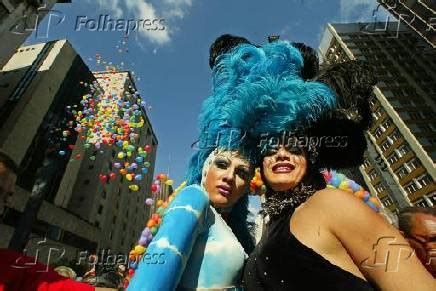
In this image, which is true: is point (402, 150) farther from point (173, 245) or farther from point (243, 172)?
point (173, 245)

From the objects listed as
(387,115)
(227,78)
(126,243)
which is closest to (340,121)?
(227,78)

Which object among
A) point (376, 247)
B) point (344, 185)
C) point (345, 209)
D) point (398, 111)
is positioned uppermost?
point (398, 111)

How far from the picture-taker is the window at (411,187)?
29.6 meters

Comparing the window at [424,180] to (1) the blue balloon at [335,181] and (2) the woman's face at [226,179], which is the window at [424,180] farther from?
(2) the woman's face at [226,179]

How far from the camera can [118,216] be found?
45.0 m

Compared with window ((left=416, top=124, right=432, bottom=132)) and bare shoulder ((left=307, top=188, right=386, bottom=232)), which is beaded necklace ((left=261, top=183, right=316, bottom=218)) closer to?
bare shoulder ((left=307, top=188, right=386, bottom=232))

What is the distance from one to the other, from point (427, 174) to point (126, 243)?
39.6 m

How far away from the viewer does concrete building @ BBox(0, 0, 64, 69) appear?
23.3 metres

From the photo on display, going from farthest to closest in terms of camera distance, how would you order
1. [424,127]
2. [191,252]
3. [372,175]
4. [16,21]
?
[372,175]
[424,127]
[16,21]
[191,252]

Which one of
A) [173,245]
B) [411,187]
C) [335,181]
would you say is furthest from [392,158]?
[173,245]

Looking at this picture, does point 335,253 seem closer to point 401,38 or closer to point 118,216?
point 118,216

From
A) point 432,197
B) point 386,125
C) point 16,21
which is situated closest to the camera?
point 16,21

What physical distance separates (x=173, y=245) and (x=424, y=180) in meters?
33.1

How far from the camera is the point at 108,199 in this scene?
41.3m
